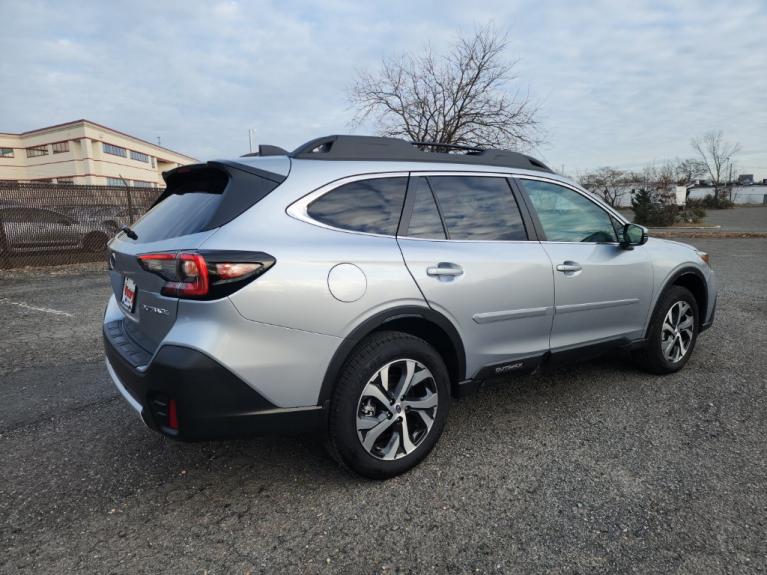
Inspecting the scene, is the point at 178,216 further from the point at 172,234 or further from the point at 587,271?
the point at 587,271

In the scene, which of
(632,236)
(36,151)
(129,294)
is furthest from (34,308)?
(36,151)

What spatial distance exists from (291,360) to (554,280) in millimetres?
1735

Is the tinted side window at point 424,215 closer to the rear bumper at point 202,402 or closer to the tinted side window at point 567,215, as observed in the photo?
the tinted side window at point 567,215

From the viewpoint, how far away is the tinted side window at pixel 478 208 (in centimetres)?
270

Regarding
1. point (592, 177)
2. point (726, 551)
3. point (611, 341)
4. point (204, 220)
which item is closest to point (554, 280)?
point (611, 341)

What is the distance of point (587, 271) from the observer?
124 inches

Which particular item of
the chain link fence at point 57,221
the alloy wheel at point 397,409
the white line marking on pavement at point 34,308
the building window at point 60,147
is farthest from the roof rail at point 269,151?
the building window at point 60,147

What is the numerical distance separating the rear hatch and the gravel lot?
0.76 meters

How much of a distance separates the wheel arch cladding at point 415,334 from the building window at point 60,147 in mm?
64037

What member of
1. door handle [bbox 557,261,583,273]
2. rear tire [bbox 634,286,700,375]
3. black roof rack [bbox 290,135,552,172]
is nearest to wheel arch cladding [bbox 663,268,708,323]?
rear tire [bbox 634,286,700,375]

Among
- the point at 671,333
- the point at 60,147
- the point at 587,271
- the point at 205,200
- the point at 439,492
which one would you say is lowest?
the point at 439,492

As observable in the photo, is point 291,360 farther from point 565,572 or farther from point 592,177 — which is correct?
point 592,177

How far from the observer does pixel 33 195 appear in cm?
1038

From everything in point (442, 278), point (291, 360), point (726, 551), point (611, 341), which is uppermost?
point (442, 278)
